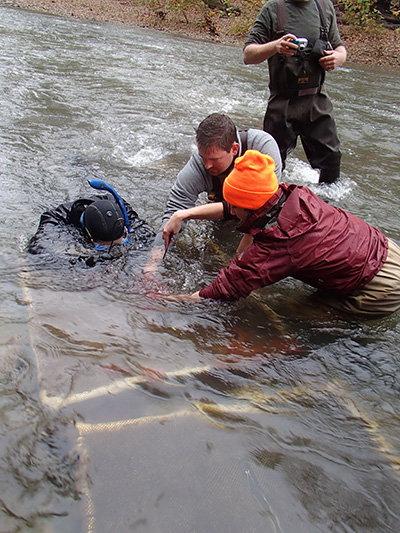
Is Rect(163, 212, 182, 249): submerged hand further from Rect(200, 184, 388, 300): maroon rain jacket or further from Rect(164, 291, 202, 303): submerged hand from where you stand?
Rect(200, 184, 388, 300): maroon rain jacket

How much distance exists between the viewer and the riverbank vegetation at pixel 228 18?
16500 millimetres

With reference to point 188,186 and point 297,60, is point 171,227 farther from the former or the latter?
point 297,60

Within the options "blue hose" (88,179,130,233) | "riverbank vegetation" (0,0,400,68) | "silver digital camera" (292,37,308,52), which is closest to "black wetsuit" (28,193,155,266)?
"blue hose" (88,179,130,233)

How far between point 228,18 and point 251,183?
68.0ft

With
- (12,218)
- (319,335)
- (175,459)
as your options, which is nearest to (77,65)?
(12,218)

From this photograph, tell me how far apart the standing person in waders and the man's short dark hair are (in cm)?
124

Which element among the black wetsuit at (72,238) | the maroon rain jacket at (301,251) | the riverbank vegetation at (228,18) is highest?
the riverbank vegetation at (228,18)

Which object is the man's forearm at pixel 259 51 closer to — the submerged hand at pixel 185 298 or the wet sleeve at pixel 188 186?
the wet sleeve at pixel 188 186

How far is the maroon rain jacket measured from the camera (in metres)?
2.68

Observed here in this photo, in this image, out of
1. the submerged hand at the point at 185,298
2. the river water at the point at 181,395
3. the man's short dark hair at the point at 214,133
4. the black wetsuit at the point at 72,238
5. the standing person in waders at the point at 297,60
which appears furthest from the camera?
the standing person in waders at the point at 297,60

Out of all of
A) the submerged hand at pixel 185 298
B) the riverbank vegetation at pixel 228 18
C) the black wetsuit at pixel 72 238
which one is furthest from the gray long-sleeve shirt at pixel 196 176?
the riverbank vegetation at pixel 228 18

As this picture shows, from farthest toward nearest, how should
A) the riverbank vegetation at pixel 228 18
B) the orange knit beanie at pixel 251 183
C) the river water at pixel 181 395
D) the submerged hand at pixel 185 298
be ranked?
the riverbank vegetation at pixel 228 18 → the submerged hand at pixel 185 298 → the orange knit beanie at pixel 251 183 → the river water at pixel 181 395

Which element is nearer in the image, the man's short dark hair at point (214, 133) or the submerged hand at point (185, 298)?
the submerged hand at point (185, 298)

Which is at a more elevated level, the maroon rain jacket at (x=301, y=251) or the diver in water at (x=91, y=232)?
the maroon rain jacket at (x=301, y=251)
